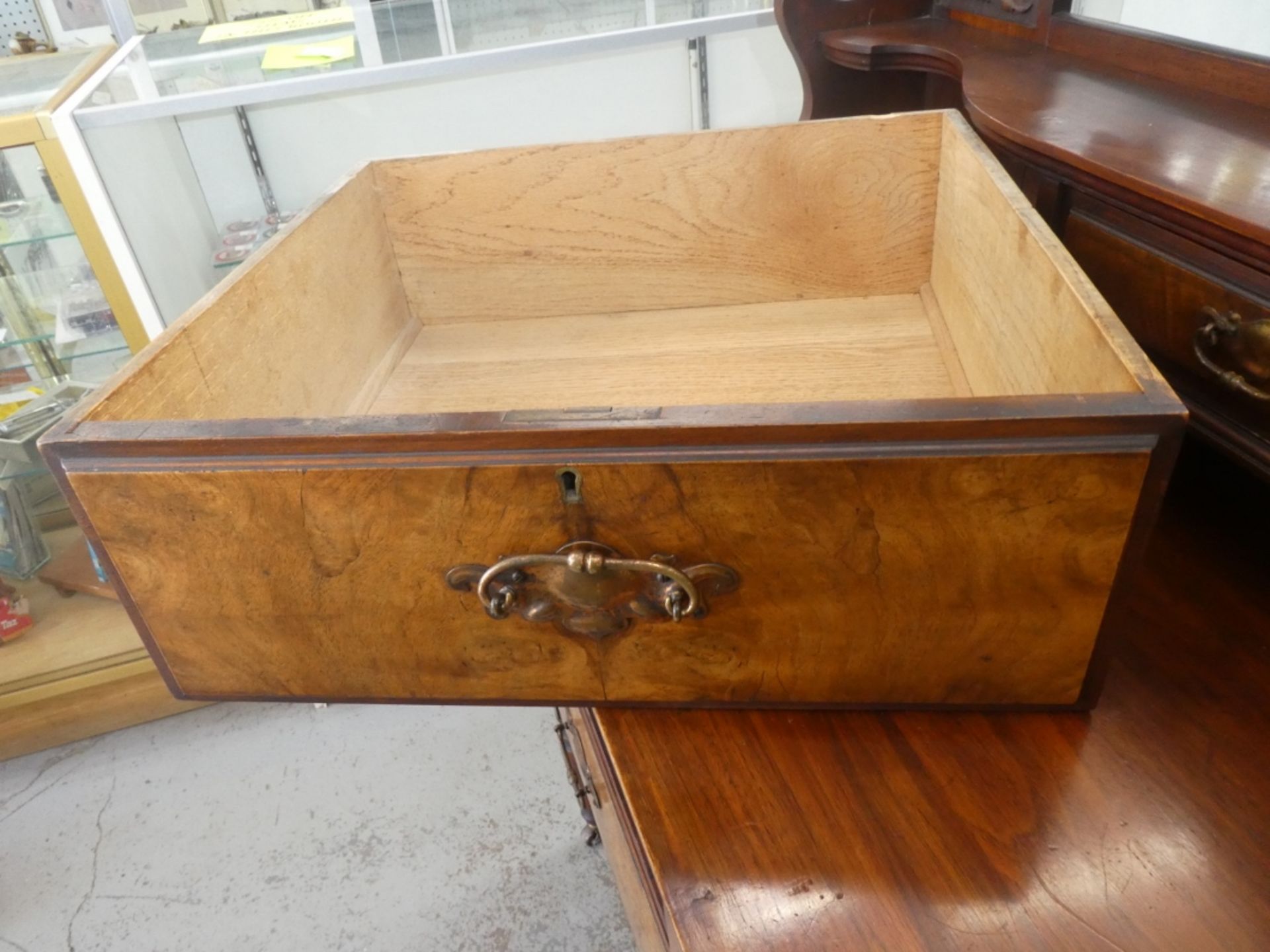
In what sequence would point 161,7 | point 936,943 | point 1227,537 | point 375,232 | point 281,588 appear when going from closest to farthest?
point 936,943, point 281,588, point 1227,537, point 375,232, point 161,7

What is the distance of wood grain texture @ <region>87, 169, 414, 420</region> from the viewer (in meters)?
0.66

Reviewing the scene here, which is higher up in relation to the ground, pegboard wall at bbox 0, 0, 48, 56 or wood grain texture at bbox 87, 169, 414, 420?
pegboard wall at bbox 0, 0, 48, 56

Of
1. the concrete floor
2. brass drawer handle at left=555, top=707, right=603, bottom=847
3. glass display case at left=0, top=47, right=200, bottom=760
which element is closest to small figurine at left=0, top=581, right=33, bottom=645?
glass display case at left=0, top=47, right=200, bottom=760

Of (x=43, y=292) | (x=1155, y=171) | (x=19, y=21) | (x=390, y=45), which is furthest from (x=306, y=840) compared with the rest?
(x=19, y=21)

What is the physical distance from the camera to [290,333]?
0.84m

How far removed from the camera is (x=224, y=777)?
150 centimetres

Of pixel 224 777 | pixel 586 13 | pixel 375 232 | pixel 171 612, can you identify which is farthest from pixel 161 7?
pixel 171 612

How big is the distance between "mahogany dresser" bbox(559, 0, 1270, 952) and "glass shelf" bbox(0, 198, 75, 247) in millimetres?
1304

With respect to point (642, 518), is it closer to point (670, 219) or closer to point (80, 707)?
point (670, 219)

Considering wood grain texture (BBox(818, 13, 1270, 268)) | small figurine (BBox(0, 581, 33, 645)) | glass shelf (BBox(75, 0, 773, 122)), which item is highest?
wood grain texture (BBox(818, 13, 1270, 268))

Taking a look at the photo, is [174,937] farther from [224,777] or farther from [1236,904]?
[1236,904]

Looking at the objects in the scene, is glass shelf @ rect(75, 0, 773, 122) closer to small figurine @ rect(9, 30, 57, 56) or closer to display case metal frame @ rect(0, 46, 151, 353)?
display case metal frame @ rect(0, 46, 151, 353)

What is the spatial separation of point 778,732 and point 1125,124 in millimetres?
600

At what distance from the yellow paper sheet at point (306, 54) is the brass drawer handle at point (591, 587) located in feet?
4.01
